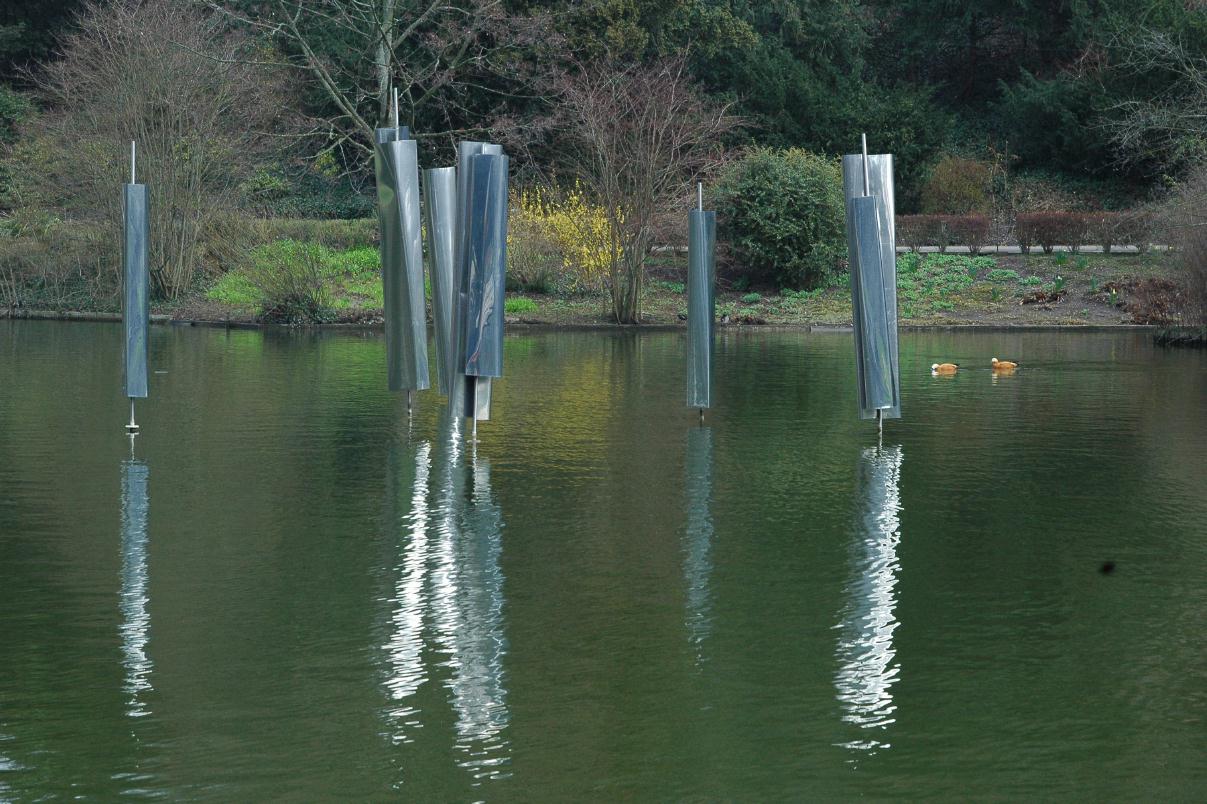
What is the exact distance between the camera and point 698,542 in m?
9.26

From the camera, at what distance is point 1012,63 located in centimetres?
4859

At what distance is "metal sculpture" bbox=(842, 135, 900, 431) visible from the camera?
13602 millimetres

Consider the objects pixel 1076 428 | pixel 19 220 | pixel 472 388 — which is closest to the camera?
pixel 472 388

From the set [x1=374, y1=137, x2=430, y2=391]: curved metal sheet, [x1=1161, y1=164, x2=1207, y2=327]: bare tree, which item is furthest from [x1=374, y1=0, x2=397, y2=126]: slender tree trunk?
[x1=374, y1=137, x2=430, y2=391]: curved metal sheet

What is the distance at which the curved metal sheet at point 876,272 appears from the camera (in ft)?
44.8

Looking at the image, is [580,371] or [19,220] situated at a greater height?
[19,220]

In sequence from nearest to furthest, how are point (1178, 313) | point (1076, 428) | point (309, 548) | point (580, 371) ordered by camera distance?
1. point (309, 548)
2. point (1076, 428)
3. point (580, 371)
4. point (1178, 313)

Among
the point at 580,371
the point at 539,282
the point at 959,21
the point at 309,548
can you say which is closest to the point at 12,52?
the point at 539,282

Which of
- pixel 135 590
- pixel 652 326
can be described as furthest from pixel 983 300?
pixel 135 590

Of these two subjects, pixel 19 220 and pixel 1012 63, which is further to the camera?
pixel 1012 63

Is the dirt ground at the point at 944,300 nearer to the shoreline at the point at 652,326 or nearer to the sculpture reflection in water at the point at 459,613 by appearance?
the shoreline at the point at 652,326

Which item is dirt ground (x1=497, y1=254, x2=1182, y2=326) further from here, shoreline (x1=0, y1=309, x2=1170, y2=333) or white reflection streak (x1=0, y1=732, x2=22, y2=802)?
white reflection streak (x1=0, y1=732, x2=22, y2=802)

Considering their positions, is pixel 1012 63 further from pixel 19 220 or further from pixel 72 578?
pixel 72 578

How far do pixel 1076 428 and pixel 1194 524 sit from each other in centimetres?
468
